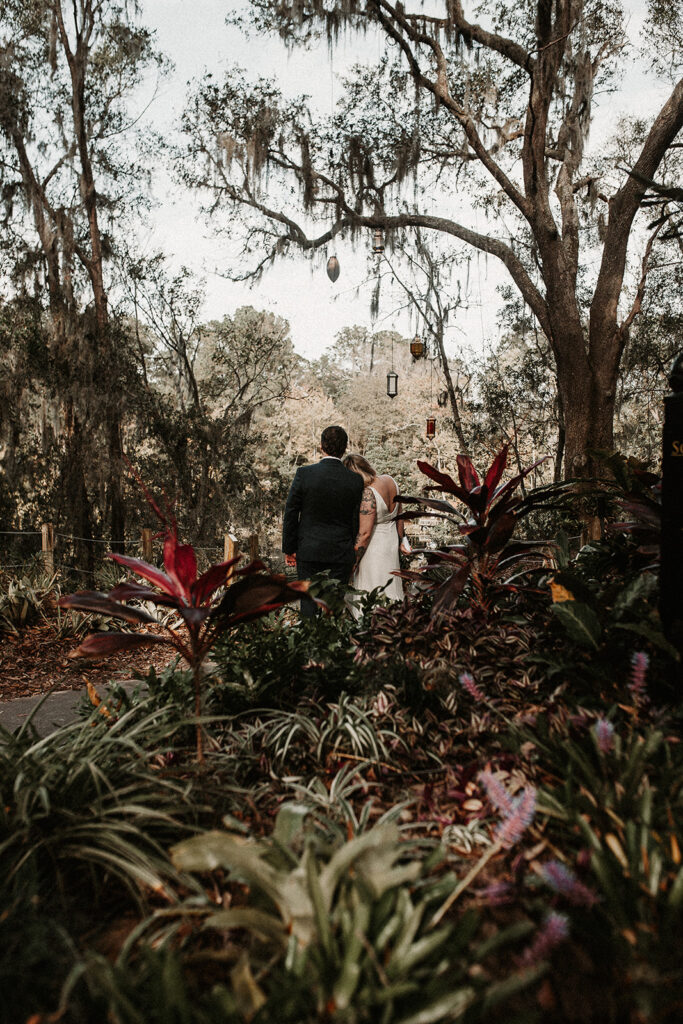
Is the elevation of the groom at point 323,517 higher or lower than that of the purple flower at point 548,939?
higher

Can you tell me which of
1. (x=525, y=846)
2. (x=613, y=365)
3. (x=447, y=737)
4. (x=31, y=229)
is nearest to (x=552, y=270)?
(x=613, y=365)

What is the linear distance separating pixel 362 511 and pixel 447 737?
2.75m

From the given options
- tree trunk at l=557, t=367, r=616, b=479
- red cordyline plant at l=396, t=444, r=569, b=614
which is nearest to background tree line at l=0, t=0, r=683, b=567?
tree trunk at l=557, t=367, r=616, b=479

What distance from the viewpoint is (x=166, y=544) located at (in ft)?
6.31

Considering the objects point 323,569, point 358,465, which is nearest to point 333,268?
point 358,465

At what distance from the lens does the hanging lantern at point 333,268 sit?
10648 mm

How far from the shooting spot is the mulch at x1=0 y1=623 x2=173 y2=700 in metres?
5.18

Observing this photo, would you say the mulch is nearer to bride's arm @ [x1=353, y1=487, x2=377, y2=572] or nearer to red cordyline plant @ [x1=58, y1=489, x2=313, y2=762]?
bride's arm @ [x1=353, y1=487, x2=377, y2=572]

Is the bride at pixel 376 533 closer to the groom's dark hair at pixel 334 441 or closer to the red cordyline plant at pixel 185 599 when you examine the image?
the groom's dark hair at pixel 334 441

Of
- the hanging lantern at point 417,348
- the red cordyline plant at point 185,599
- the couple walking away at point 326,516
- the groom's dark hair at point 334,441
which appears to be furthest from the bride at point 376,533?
the hanging lantern at point 417,348

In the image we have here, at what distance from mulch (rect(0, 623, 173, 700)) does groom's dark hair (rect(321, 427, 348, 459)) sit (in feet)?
7.56

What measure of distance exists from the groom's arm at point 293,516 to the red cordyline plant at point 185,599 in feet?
6.85

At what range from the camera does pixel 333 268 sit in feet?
35.0

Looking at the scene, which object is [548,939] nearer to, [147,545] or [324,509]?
[324,509]
